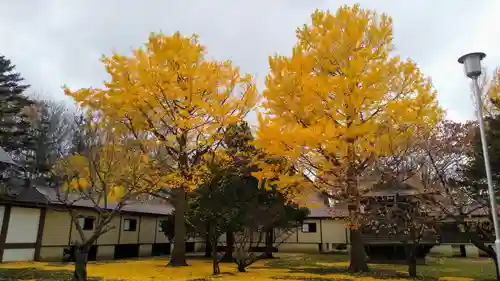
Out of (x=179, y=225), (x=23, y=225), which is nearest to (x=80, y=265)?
(x=179, y=225)

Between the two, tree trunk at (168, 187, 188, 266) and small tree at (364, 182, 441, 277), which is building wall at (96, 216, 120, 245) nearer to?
tree trunk at (168, 187, 188, 266)

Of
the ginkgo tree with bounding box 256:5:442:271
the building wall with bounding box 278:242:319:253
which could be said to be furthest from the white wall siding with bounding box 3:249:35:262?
the building wall with bounding box 278:242:319:253

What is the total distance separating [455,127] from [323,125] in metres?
8.21

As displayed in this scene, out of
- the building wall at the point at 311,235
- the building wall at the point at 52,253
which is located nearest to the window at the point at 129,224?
the building wall at the point at 52,253

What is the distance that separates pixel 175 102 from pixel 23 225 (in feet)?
28.6

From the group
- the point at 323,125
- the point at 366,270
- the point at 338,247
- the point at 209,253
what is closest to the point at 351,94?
the point at 323,125

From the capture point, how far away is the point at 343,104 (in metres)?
11.9

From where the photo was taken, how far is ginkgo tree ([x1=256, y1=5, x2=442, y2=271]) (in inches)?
447

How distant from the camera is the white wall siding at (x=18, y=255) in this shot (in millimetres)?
15070

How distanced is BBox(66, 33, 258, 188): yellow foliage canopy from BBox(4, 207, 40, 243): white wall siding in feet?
18.8

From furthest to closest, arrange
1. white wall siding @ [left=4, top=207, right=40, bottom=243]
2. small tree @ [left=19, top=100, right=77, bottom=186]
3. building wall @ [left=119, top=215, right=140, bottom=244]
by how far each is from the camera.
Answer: small tree @ [left=19, top=100, right=77, bottom=186]
building wall @ [left=119, top=215, right=140, bottom=244]
white wall siding @ [left=4, top=207, right=40, bottom=243]

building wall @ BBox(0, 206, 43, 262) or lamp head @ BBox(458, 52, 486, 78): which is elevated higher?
lamp head @ BBox(458, 52, 486, 78)

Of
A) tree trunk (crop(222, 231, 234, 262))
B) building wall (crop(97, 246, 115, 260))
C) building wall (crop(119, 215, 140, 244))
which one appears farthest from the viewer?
building wall (crop(119, 215, 140, 244))

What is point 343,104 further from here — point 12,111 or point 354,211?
point 12,111
